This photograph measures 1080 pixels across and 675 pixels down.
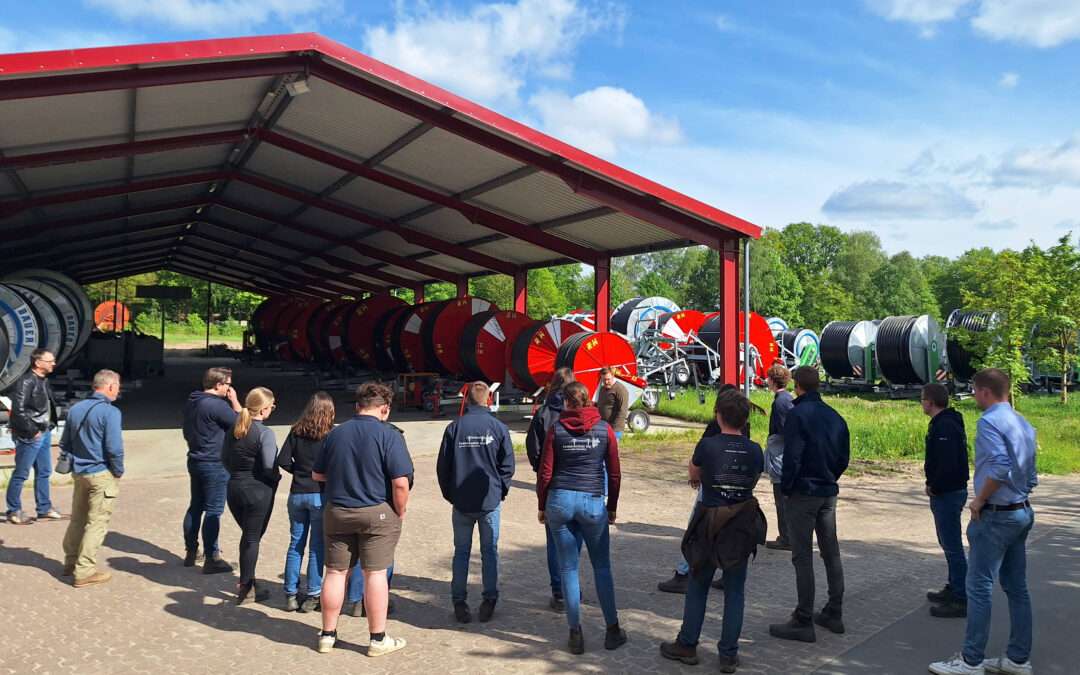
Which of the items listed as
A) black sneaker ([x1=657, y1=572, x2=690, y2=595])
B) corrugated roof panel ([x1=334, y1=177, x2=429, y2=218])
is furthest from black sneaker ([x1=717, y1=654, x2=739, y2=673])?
corrugated roof panel ([x1=334, y1=177, x2=429, y2=218])

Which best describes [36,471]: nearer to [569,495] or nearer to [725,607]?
[569,495]

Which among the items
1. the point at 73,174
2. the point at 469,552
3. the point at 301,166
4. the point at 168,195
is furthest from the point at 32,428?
the point at 168,195

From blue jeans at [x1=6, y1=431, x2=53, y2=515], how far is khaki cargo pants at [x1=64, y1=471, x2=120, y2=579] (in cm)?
243

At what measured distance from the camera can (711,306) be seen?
76000mm

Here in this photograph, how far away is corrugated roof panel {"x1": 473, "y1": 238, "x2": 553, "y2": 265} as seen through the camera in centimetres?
2314

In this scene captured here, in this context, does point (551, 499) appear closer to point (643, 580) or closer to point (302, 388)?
point (643, 580)

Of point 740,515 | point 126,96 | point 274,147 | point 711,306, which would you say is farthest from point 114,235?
point 711,306

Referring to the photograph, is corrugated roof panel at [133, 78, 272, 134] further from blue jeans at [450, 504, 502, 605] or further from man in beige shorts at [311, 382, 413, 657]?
blue jeans at [450, 504, 502, 605]

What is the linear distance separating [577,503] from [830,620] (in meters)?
2.05

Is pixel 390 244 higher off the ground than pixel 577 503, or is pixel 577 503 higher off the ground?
pixel 390 244

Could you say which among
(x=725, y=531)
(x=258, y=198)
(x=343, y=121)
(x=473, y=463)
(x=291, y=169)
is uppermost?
(x=258, y=198)

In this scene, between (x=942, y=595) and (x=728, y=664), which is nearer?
(x=728, y=664)

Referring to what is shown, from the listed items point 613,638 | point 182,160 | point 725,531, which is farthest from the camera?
point 182,160

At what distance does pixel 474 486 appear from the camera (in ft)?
19.6
